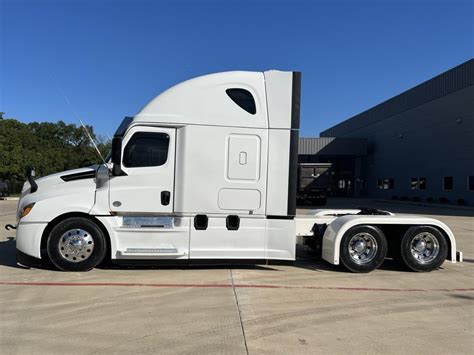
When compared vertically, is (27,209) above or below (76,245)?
above

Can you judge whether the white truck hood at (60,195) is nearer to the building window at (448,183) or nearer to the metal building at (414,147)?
the metal building at (414,147)

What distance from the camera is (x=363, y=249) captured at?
7883mm

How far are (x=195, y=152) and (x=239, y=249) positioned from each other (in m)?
1.78

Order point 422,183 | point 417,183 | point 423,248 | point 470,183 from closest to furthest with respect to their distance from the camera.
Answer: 1. point 423,248
2. point 470,183
3. point 422,183
4. point 417,183

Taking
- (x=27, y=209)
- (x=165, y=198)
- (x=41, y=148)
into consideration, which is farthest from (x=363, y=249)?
(x=41, y=148)

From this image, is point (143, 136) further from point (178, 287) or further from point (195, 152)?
point (178, 287)

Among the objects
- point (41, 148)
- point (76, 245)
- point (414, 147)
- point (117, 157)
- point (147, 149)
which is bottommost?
point (76, 245)

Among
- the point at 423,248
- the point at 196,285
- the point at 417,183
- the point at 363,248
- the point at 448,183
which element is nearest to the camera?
the point at 196,285

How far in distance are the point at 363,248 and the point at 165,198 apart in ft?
11.8

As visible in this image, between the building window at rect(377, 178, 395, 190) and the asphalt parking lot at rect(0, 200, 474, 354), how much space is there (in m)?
42.6

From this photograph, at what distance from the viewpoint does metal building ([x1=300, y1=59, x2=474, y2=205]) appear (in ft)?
116

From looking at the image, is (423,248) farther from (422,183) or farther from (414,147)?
(414,147)

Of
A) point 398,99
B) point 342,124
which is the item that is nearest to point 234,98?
point 398,99

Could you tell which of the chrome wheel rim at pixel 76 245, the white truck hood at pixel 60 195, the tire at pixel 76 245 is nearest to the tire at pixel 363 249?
the tire at pixel 76 245
